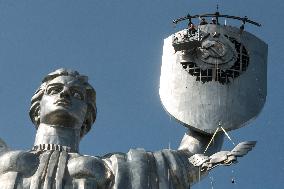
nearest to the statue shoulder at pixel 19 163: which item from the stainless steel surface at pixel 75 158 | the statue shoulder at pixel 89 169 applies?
the stainless steel surface at pixel 75 158

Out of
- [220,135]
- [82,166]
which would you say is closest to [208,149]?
[220,135]

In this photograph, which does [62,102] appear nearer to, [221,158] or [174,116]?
[174,116]

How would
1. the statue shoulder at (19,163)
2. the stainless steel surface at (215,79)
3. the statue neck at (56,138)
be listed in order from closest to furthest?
the statue shoulder at (19,163) < the statue neck at (56,138) < the stainless steel surface at (215,79)

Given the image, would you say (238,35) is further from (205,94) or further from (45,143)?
(45,143)

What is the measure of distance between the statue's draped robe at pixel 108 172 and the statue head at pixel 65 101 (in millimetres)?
870

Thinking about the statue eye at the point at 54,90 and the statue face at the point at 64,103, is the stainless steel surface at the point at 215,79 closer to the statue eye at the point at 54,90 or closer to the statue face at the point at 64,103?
the statue face at the point at 64,103

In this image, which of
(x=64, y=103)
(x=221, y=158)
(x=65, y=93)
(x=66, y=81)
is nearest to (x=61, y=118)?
(x=64, y=103)

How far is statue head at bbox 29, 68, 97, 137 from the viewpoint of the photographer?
22797 mm

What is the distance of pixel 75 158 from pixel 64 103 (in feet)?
4.41

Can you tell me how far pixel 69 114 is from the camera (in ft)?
74.6

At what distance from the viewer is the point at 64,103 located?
22812 millimetres

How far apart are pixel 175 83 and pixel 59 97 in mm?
2298

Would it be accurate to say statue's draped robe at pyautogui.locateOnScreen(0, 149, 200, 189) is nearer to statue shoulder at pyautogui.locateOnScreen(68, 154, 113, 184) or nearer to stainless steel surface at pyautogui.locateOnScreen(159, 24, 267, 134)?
statue shoulder at pyautogui.locateOnScreen(68, 154, 113, 184)

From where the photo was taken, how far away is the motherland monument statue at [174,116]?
70.8ft
